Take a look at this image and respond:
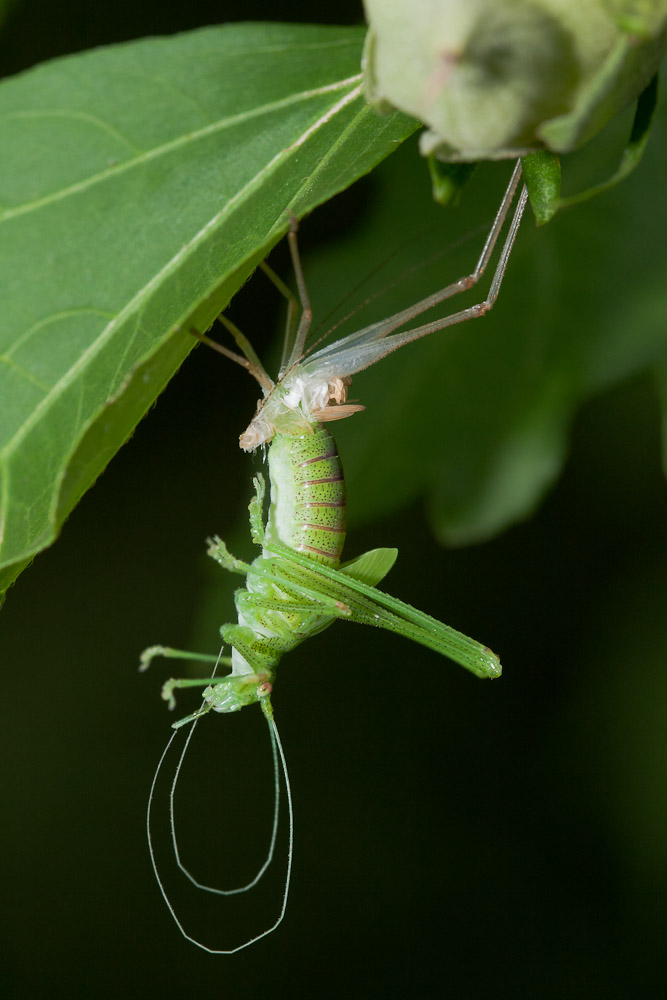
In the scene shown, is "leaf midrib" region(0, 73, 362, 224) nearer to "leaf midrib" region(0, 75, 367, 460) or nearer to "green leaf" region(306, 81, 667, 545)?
"leaf midrib" region(0, 75, 367, 460)

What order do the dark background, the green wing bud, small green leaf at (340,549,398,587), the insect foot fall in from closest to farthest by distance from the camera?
the green wing bud < small green leaf at (340,549,398,587) < the insect foot < the dark background

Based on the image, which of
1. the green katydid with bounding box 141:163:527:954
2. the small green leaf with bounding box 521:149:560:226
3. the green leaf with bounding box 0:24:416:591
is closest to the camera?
the small green leaf with bounding box 521:149:560:226

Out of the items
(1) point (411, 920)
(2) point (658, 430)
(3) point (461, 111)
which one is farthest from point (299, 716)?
(3) point (461, 111)

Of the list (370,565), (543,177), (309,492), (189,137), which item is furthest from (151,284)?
(370,565)

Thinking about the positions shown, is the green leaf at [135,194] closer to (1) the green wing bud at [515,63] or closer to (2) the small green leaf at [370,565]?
(1) the green wing bud at [515,63]

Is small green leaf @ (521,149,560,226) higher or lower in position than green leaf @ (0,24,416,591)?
lower

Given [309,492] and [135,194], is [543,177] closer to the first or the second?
[135,194]

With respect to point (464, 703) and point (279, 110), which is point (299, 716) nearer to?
point (464, 703)

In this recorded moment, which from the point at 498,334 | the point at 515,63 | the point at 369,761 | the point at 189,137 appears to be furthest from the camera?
the point at 369,761

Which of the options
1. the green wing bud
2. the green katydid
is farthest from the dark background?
the green wing bud
